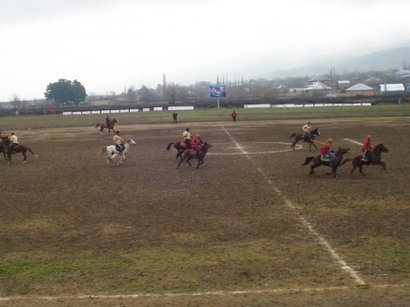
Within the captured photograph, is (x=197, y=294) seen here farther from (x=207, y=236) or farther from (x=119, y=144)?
(x=119, y=144)

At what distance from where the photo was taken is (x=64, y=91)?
130 m

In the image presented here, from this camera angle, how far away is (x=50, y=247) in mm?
12297

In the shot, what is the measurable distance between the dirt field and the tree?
111m

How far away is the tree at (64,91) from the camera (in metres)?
130

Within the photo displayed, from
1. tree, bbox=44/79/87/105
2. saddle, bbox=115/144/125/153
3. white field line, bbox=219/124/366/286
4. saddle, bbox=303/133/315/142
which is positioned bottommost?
white field line, bbox=219/124/366/286

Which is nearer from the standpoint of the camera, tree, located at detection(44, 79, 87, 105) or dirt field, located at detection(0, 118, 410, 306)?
dirt field, located at detection(0, 118, 410, 306)

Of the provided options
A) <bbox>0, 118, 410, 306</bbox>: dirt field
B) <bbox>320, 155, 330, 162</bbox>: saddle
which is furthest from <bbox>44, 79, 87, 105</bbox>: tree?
Answer: <bbox>320, 155, 330, 162</bbox>: saddle

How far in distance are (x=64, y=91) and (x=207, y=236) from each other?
123716mm

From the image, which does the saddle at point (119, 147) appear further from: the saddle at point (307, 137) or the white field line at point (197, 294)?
the white field line at point (197, 294)

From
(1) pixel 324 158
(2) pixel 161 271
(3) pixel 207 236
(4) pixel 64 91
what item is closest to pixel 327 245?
(3) pixel 207 236

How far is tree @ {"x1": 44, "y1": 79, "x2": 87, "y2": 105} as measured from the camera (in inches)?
5123

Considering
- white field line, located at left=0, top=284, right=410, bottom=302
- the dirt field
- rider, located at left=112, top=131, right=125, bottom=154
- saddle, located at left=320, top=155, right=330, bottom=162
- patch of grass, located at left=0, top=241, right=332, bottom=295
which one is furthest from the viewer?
rider, located at left=112, top=131, right=125, bottom=154

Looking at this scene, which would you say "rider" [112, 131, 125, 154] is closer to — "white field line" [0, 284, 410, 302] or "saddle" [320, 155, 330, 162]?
"saddle" [320, 155, 330, 162]

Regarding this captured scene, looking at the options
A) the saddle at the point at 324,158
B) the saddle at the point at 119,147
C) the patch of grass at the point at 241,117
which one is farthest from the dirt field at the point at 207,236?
the patch of grass at the point at 241,117
